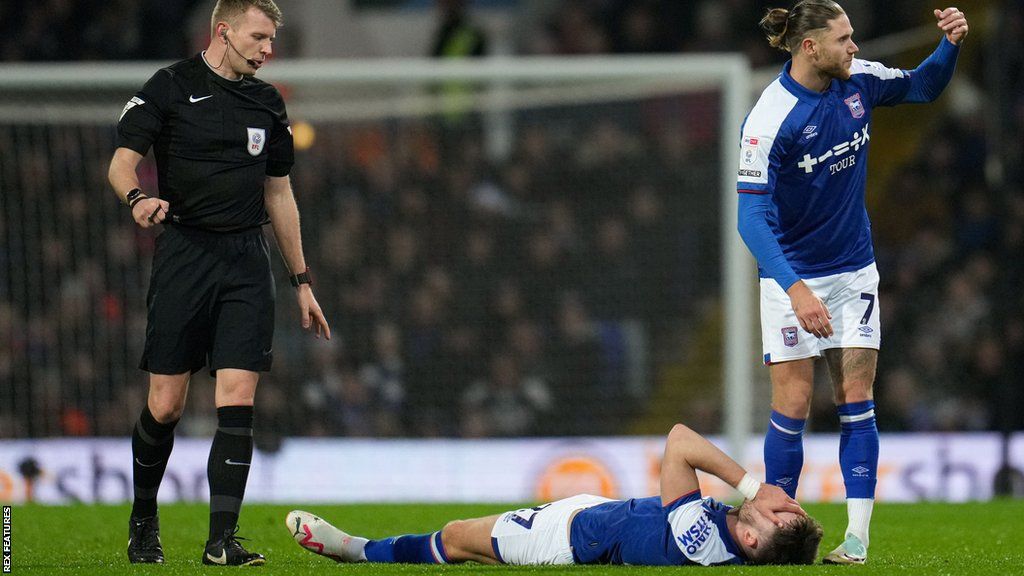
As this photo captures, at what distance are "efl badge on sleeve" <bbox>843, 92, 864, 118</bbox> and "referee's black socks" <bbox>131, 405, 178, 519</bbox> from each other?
2.85 metres

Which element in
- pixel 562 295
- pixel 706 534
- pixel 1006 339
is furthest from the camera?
pixel 562 295

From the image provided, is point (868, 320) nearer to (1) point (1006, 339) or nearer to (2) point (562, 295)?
(1) point (1006, 339)

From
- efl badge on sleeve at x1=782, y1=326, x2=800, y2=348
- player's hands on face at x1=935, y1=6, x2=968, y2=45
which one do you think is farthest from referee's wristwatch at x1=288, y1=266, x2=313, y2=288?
player's hands on face at x1=935, y1=6, x2=968, y2=45

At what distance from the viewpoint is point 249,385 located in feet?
18.0

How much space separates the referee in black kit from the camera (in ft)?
18.0

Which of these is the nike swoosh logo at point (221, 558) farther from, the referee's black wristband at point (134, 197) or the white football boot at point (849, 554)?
the white football boot at point (849, 554)

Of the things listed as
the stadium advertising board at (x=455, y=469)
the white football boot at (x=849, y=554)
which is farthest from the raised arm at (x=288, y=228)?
the stadium advertising board at (x=455, y=469)

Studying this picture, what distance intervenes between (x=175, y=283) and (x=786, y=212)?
236cm

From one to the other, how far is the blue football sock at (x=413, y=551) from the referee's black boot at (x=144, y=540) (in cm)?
86

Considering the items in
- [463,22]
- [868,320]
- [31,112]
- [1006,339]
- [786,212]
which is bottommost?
[1006,339]

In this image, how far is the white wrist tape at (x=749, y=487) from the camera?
5055 millimetres

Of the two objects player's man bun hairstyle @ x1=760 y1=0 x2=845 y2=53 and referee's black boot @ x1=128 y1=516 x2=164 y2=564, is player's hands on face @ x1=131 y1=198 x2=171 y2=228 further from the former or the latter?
player's man bun hairstyle @ x1=760 y1=0 x2=845 y2=53

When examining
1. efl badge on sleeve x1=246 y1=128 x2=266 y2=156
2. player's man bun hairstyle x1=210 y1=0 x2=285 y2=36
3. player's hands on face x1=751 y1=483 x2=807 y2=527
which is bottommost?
player's hands on face x1=751 y1=483 x2=807 y2=527

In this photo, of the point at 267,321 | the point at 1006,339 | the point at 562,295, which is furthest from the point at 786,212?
the point at 562,295
